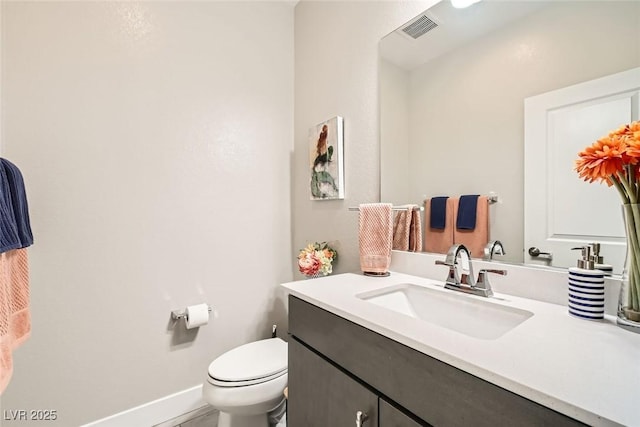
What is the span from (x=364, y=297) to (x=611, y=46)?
1.02 metres

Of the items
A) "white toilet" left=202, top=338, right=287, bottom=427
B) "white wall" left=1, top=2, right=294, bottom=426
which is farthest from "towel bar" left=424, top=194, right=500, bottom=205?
"white wall" left=1, top=2, right=294, bottom=426

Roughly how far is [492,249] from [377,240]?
0.43 metres

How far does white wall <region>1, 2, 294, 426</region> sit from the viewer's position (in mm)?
1274

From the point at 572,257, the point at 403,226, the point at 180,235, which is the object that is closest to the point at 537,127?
the point at 572,257

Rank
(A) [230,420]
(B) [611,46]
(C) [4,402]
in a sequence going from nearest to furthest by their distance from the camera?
(B) [611,46]
(C) [4,402]
(A) [230,420]

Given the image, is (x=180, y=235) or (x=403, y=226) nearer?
(x=403, y=226)

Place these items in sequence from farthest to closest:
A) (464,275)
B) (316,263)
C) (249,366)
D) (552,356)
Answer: (316,263) < (249,366) < (464,275) < (552,356)

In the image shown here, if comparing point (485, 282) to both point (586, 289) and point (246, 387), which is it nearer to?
point (586, 289)

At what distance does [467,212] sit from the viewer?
1072mm

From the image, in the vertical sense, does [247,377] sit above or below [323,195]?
below

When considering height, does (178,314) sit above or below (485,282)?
below

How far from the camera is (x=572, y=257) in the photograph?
82 cm

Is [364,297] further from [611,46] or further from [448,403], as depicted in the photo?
[611,46]

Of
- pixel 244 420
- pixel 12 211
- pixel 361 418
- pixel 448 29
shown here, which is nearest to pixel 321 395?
pixel 361 418
